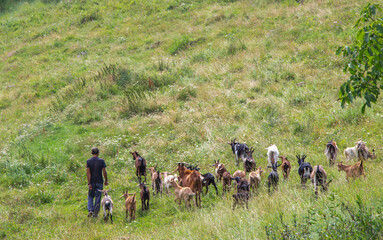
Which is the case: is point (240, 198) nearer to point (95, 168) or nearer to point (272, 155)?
point (272, 155)

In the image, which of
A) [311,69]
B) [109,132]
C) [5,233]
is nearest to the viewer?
[5,233]

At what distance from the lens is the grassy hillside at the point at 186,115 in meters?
6.78

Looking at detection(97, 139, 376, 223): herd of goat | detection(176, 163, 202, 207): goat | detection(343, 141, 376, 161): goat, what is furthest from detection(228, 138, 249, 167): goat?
detection(343, 141, 376, 161): goat

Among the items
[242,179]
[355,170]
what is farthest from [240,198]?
[355,170]

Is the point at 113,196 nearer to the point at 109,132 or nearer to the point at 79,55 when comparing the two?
the point at 109,132

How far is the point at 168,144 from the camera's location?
12391 mm

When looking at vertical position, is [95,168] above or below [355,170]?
below

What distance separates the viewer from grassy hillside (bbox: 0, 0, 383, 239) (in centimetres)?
678

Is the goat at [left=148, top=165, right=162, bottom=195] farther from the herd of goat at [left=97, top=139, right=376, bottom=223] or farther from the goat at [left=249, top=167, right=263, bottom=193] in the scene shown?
the goat at [left=249, top=167, right=263, bottom=193]

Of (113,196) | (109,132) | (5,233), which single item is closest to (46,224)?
(5,233)

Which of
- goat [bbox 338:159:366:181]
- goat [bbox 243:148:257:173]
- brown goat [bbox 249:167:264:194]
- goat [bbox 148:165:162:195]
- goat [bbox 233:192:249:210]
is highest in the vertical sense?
goat [bbox 338:159:366:181]

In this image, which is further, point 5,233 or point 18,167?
point 18,167

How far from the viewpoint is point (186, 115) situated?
45.8ft

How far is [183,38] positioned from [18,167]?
13827 millimetres
